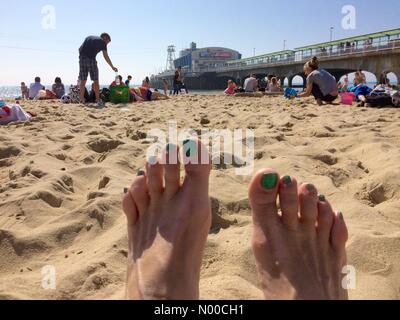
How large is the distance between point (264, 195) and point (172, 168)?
1.15ft

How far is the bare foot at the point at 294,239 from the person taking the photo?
114cm

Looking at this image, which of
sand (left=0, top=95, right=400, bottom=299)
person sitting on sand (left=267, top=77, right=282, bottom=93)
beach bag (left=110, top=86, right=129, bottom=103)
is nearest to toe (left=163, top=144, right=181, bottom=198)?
sand (left=0, top=95, right=400, bottom=299)

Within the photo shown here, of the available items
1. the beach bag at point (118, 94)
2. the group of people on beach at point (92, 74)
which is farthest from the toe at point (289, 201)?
the beach bag at point (118, 94)

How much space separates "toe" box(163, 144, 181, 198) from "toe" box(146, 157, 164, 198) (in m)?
0.04

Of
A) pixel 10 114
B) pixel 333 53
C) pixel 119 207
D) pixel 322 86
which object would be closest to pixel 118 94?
pixel 10 114

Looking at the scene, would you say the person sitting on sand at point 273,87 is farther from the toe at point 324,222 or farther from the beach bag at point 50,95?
the toe at point 324,222

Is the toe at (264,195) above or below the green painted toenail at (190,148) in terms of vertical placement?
below

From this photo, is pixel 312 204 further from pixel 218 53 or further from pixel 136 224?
pixel 218 53

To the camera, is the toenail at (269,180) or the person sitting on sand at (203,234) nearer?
the person sitting on sand at (203,234)

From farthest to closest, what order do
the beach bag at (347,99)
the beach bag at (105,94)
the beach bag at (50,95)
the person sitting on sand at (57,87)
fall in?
the person sitting on sand at (57,87)
the beach bag at (50,95)
the beach bag at (105,94)
the beach bag at (347,99)

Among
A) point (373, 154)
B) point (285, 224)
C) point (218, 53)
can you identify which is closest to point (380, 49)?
point (373, 154)

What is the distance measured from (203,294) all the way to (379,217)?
0.84 metres

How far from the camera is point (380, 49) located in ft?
69.9

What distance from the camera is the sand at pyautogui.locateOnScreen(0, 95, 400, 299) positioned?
1.19 meters
